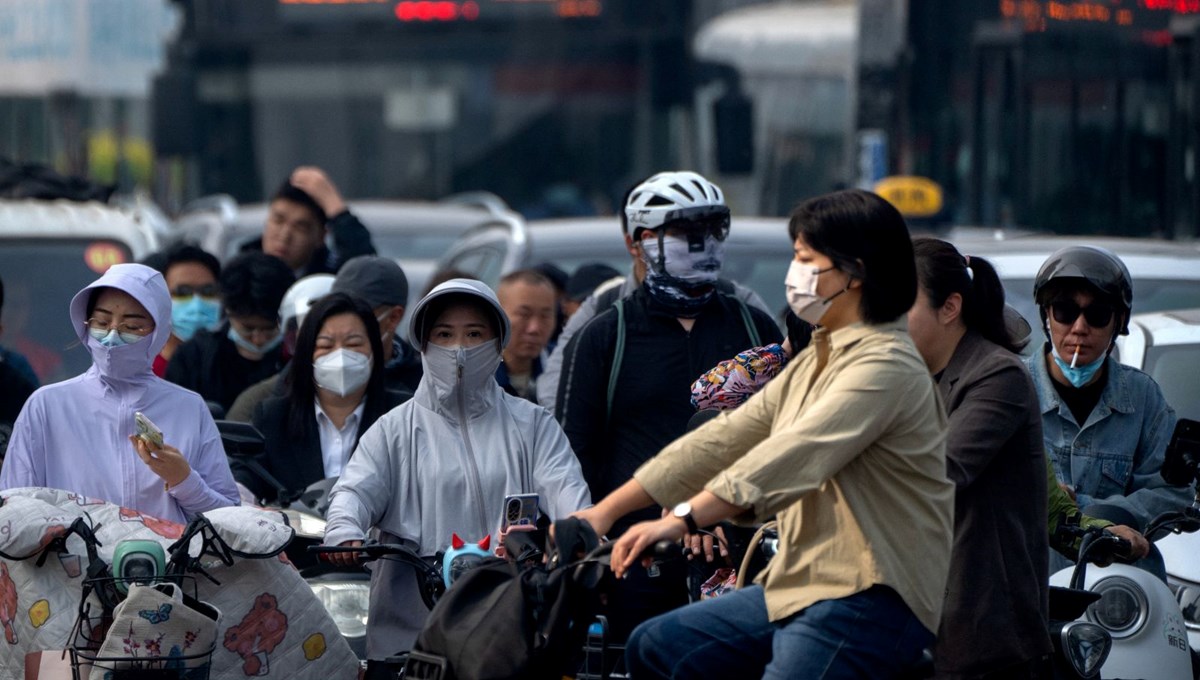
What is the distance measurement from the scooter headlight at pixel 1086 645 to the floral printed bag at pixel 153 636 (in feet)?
7.15

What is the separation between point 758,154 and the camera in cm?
1986

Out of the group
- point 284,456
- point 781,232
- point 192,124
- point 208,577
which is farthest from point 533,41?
point 208,577

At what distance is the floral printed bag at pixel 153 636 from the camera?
15.4 ft

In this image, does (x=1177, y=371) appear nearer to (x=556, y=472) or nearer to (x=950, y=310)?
(x=950, y=310)

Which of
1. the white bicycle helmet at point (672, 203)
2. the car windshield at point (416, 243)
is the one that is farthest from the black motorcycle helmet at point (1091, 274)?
the car windshield at point (416, 243)

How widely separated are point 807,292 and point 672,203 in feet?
8.33

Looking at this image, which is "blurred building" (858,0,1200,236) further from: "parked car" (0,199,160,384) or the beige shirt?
the beige shirt

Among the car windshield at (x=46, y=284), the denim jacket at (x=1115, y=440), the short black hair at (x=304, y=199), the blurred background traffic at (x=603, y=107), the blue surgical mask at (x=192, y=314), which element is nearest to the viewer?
the denim jacket at (x=1115, y=440)

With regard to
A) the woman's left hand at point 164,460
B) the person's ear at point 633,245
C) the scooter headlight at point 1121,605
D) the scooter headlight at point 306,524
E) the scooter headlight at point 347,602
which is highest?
the person's ear at point 633,245

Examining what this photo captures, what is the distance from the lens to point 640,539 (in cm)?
416

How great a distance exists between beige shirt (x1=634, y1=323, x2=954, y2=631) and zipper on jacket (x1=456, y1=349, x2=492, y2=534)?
4.32ft

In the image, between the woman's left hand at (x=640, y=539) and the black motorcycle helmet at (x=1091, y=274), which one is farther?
the black motorcycle helmet at (x=1091, y=274)

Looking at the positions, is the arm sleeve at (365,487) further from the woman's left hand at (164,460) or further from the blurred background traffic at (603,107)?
the blurred background traffic at (603,107)

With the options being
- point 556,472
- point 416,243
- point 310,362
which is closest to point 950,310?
point 556,472
